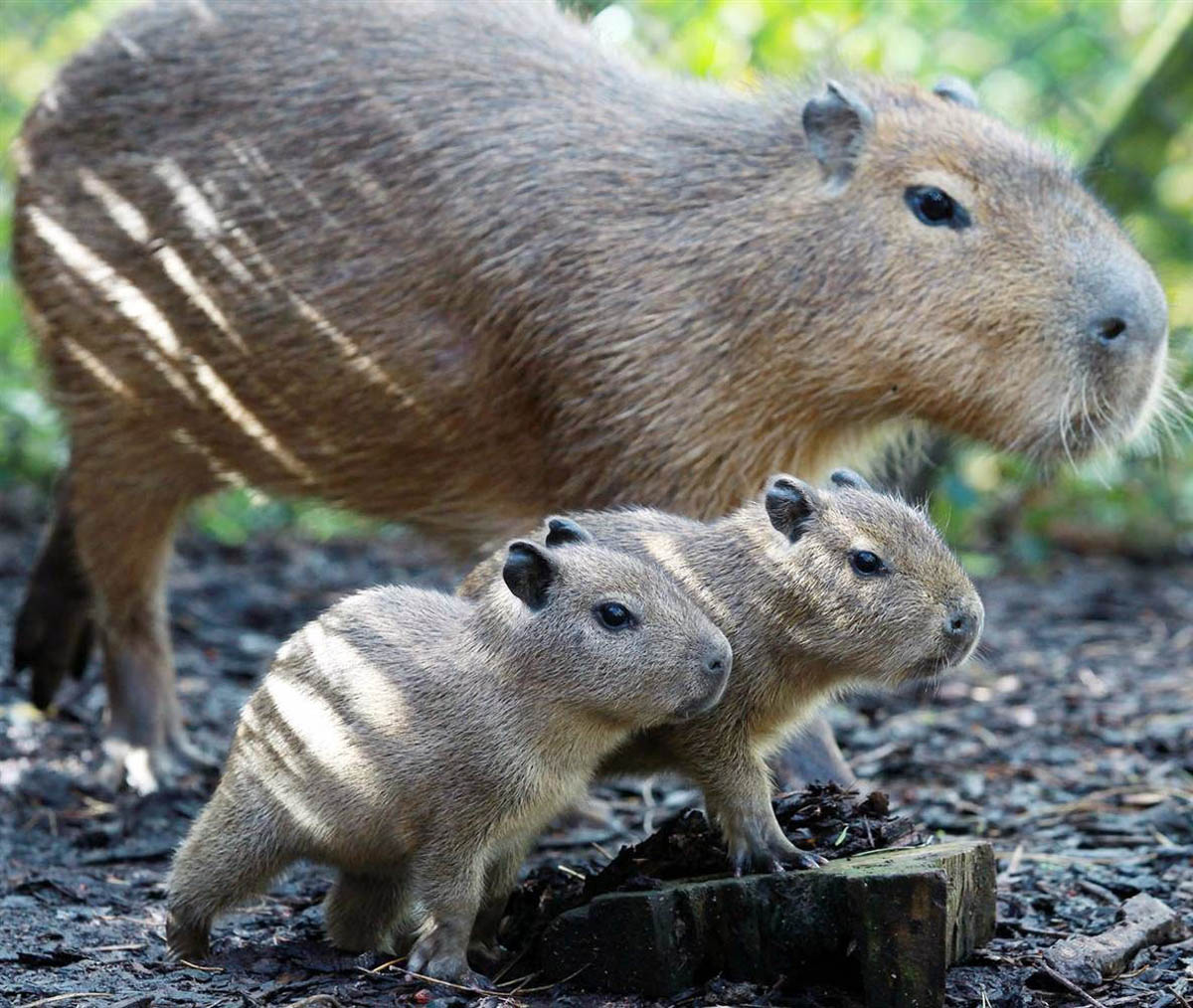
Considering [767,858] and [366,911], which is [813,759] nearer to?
[767,858]

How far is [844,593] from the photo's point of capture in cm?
372

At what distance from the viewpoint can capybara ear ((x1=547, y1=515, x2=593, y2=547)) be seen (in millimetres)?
3771

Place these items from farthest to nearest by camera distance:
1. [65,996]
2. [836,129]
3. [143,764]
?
[143,764]
[836,129]
[65,996]

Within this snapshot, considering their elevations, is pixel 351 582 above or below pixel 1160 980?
below

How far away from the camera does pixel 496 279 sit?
5344mm

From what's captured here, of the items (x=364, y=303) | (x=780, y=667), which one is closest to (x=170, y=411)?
(x=364, y=303)

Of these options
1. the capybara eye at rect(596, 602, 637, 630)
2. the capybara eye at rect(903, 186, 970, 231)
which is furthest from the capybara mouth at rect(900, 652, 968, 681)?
the capybara eye at rect(903, 186, 970, 231)

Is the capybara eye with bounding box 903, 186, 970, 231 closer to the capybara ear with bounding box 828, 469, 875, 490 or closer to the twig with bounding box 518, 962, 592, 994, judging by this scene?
the capybara ear with bounding box 828, 469, 875, 490

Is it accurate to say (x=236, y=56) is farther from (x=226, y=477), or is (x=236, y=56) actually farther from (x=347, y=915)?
(x=347, y=915)

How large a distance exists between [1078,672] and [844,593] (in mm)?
4190

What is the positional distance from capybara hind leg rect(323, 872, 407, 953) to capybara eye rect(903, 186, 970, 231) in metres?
2.50

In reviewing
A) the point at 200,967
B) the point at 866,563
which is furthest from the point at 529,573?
the point at 200,967

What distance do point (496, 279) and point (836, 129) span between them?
3.83 feet

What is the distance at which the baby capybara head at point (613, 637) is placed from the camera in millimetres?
3559
